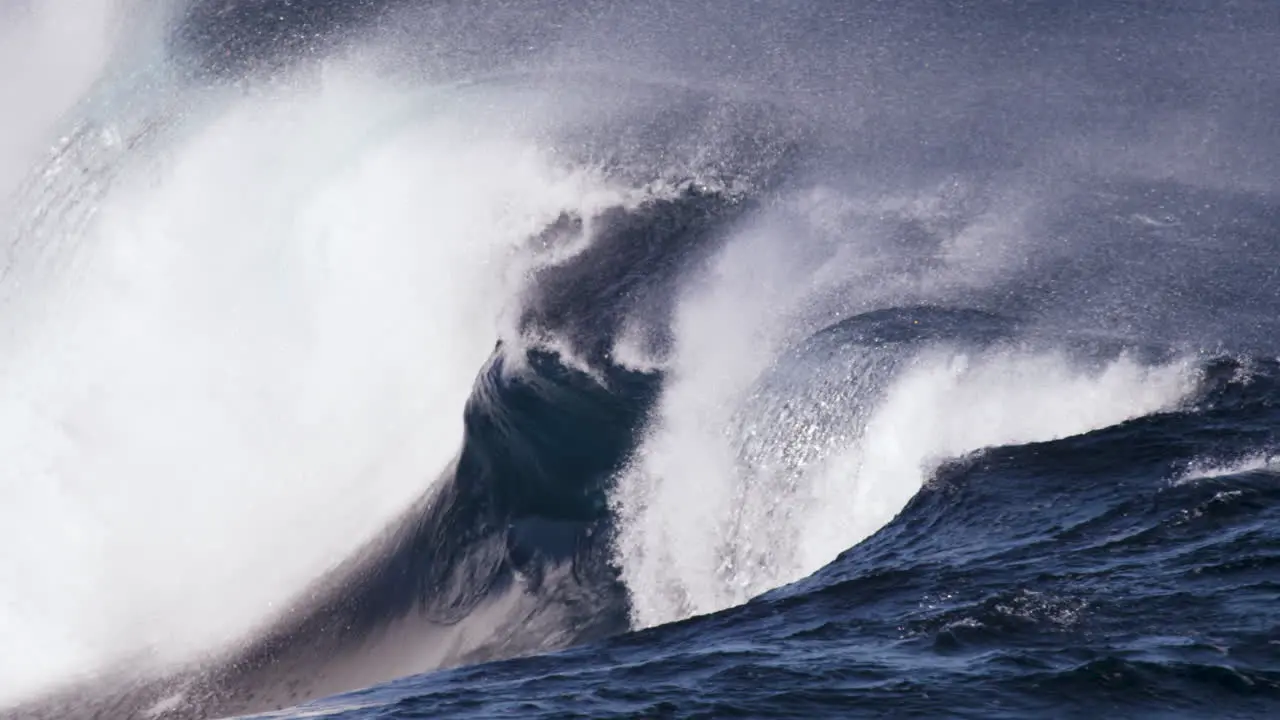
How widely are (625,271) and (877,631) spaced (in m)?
11.9

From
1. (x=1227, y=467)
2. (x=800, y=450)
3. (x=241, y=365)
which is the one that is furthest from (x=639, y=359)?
(x=1227, y=467)

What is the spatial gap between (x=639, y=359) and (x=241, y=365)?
8.70m

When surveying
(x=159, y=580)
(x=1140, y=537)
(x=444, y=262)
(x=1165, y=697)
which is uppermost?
(x=444, y=262)

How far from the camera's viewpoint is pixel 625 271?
96.0ft

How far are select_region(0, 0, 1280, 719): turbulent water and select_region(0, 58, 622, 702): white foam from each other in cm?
9

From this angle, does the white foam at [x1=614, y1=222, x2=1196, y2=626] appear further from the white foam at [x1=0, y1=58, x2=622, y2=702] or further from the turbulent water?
the white foam at [x1=0, y1=58, x2=622, y2=702]

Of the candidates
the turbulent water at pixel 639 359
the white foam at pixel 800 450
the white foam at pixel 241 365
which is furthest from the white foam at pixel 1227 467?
the white foam at pixel 241 365

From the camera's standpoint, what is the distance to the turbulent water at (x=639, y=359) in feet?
63.6

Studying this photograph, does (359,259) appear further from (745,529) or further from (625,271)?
(745,529)

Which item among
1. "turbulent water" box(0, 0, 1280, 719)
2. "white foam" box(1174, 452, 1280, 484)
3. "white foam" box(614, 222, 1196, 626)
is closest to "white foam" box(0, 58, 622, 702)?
"turbulent water" box(0, 0, 1280, 719)

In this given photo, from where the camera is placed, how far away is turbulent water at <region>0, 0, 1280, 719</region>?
19.4 m

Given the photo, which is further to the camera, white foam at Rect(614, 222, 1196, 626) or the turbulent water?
white foam at Rect(614, 222, 1196, 626)

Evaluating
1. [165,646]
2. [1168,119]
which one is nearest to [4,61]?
[165,646]

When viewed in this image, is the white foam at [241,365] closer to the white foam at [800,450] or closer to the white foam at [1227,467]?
the white foam at [800,450]
